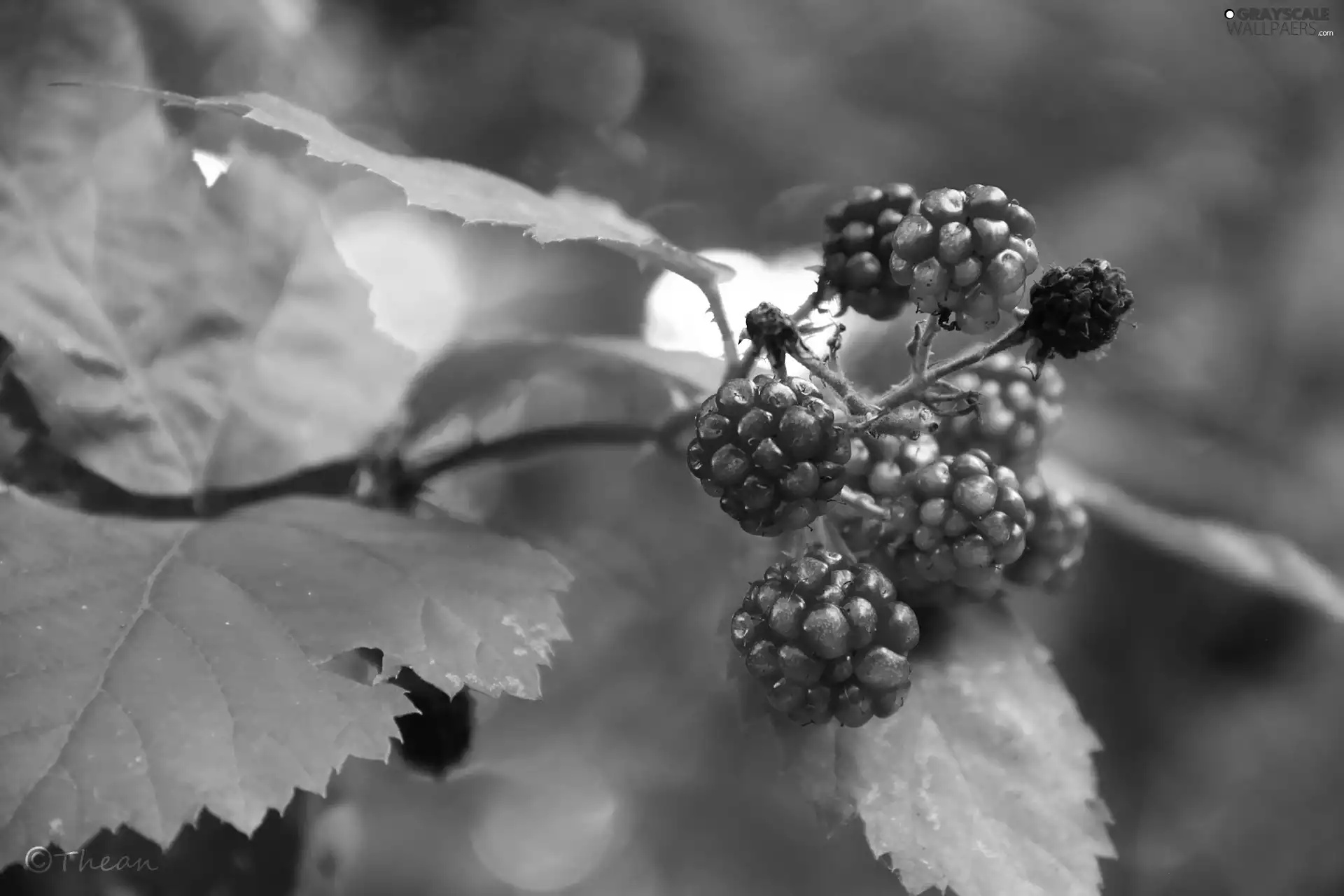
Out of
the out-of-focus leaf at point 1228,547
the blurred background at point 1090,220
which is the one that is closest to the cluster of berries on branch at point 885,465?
the out-of-focus leaf at point 1228,547

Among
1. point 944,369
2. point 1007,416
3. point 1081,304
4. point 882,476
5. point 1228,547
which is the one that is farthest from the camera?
point 1228,547

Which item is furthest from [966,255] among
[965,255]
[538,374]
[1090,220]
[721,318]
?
[1090,220]

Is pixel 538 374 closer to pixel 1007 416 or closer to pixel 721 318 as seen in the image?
pixel 721 318

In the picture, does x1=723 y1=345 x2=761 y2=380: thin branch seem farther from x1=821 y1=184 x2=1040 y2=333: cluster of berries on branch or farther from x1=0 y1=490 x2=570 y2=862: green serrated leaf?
x1=0 y1=490 x2=570 y2=862: green serrated leaf

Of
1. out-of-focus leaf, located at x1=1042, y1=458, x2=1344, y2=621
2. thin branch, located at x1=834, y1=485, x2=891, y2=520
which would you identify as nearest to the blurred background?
out-of-focus leaf, located at x1=1042, y1=458, x2=1344, y2=621

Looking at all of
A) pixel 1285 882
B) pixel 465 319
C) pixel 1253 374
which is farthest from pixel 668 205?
pixel 1285 882

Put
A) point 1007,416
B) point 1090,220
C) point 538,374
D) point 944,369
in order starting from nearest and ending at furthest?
1. point 944,369
2. point 1007,416
3. point 538,374
4. point 1090,220

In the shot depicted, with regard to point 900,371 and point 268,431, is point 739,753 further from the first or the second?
point 268,431
